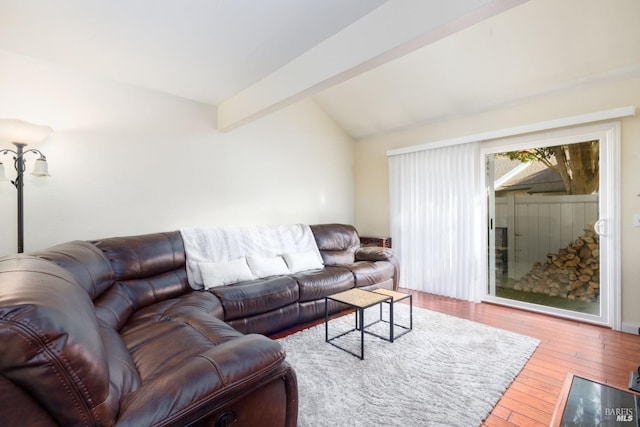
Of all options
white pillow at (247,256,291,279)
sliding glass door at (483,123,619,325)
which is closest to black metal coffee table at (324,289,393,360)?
white pillow at (247,256,291,279)

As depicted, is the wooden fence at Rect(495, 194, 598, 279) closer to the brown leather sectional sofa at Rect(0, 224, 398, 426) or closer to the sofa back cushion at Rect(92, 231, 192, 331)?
the brown leather sectional sofa at Rect(0, 224, 398, 426)

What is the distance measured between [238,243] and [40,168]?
5.56 ft

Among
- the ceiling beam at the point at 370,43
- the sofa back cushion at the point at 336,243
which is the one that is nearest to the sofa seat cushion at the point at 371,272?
the sofa back cushion at the point at 336,243

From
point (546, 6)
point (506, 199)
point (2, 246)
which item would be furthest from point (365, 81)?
point (2, 246)

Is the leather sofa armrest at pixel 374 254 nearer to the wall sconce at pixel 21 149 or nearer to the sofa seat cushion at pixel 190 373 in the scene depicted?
the sofa seat cushion at pixel 190 373

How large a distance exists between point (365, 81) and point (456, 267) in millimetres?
2593

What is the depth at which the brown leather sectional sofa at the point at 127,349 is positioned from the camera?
73 cm

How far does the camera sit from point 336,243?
13.5ft

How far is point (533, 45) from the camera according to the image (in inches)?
107

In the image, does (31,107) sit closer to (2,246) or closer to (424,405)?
(2,246)

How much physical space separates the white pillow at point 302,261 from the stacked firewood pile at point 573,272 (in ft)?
8.08

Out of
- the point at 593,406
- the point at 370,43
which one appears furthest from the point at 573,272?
the point at 370,43

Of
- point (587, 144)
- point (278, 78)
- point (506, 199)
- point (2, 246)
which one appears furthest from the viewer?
point (506, 199)

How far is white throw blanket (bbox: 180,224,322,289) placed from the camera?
2.83m
